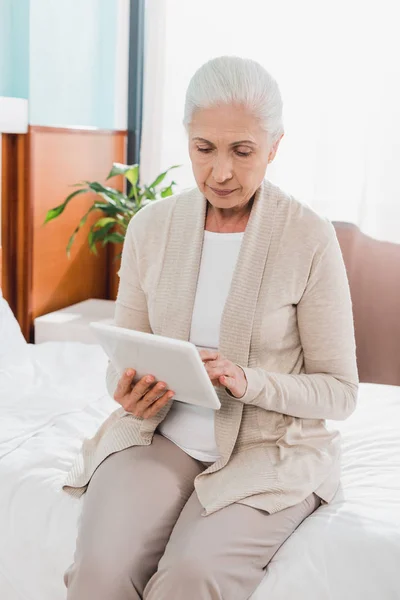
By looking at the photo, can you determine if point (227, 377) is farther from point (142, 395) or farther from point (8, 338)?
point (8, 338)

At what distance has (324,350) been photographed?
4.66 feet

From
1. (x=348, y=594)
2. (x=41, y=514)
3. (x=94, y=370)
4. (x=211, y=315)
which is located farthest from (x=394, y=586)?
(x=94, y=370)

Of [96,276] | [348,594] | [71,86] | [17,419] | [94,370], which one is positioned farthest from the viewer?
[96,276]

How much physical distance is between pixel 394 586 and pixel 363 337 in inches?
52.1

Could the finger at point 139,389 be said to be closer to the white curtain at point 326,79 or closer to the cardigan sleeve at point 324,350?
the cardigan sleeve at point 324,350

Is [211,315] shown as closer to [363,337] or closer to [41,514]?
[41,514]

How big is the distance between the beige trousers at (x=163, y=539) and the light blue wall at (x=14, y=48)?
5.85 ft

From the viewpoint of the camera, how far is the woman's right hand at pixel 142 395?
133 cm

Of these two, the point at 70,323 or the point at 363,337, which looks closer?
the point at 363,337

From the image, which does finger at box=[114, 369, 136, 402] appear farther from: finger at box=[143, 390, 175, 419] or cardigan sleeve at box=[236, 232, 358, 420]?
cardigan sleeve at box=[236, 232, 358, 420]

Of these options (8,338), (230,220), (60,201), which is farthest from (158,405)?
(60,201)

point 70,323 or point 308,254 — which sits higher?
point 308,254

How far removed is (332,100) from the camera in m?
2.85

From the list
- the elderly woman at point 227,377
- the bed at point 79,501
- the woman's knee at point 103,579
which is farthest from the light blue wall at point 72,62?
the woman's knee at point 103,579
